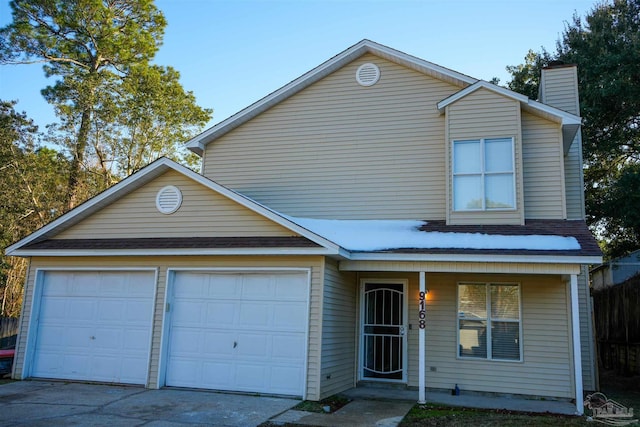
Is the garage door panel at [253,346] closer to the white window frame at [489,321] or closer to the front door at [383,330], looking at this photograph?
the front door at [383,330]

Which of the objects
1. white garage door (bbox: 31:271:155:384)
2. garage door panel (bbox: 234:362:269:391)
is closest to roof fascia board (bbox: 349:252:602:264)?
garage door panel (bbox: 234:362:269:391)

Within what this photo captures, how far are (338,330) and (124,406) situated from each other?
4.05 m

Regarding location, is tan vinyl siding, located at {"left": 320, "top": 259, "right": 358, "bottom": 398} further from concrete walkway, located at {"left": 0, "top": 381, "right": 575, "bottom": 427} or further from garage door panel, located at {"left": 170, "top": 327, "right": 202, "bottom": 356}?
garage door panel, located at {"left": 170, "top": 327, "right": 202, "bottom": 356}

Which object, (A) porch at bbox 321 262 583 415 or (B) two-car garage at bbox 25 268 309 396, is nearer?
(B) two-car garage at bbox 25 268 309 396

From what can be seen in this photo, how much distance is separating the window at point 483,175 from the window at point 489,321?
174cm

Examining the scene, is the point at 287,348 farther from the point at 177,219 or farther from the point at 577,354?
the point at 577,354

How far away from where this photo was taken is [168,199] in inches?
414

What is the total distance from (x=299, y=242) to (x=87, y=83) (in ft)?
66.3

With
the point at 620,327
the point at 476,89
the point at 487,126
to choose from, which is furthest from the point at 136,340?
the point at 620,327

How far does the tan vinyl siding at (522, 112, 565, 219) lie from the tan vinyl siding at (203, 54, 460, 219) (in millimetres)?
1808

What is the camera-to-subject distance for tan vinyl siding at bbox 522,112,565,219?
10.9 m

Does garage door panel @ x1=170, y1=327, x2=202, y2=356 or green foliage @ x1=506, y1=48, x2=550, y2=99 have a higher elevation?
green foliage @ x1=506, y1=48, x2=550, y2=99

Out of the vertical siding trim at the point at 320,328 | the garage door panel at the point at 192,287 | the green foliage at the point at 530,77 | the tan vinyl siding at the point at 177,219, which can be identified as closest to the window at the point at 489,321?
the vertical siding trim at the point at 320,328

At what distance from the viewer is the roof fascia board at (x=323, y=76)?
12.2 metres
